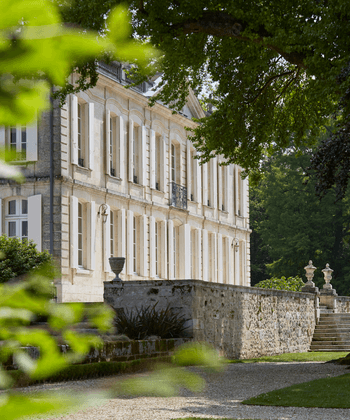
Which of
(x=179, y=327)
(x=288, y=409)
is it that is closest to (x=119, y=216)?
(x=179, y=327)

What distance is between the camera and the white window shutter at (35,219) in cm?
2061

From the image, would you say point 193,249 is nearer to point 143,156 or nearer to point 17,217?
point 143,156

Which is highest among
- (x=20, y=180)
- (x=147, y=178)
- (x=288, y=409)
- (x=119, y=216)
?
(x=147, y=178)

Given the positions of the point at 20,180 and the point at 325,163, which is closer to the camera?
the point at 20,180

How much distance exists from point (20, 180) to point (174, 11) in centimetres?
1273

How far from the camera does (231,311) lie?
17.1 metres

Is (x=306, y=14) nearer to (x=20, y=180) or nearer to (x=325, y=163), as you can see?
(x=325, y=163)

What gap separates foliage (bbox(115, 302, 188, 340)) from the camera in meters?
13.8

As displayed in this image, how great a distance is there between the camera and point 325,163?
12812 mm

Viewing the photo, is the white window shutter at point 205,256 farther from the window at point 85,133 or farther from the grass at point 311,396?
the grass at point 311,396

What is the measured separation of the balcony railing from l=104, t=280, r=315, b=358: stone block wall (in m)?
7.06

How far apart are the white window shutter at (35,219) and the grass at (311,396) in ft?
38.9

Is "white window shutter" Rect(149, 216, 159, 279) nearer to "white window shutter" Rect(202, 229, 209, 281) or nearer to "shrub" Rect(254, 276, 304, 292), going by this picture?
"white window shutter" Rect(202, 229, 209, 281)

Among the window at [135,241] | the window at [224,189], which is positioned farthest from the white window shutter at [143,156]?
the window at [224,189]
